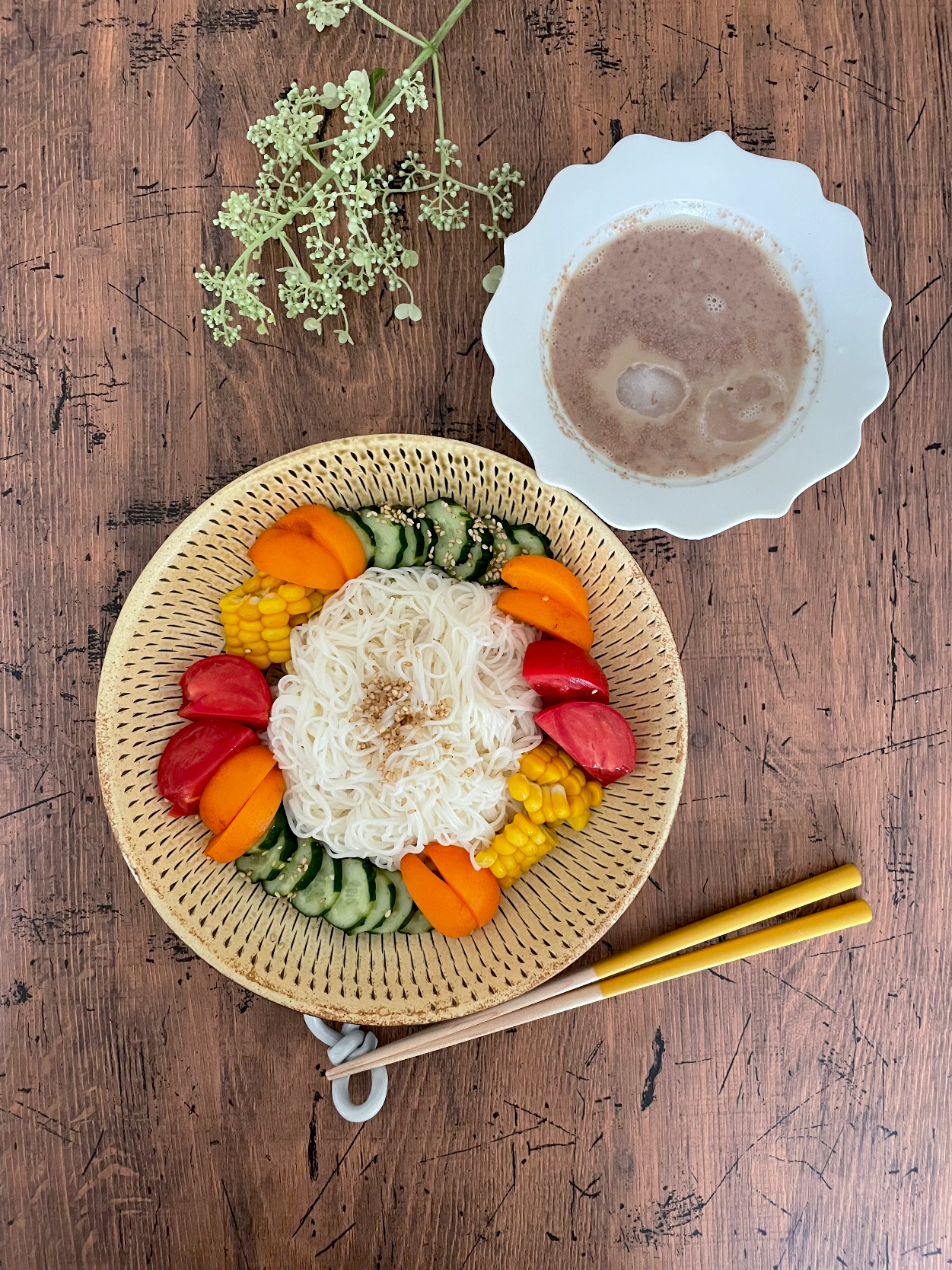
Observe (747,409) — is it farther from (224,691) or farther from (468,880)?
(224,691)

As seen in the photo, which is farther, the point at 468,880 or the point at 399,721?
the point at 399,721

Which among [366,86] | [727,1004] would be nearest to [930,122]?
[366,86]

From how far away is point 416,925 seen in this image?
219 cm

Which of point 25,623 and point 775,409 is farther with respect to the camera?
point 25,623

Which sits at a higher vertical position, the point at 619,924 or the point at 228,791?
the point at 228,791

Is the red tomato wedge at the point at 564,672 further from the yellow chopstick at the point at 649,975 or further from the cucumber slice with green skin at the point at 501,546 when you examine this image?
the yellow chopstick at the point at 649,975

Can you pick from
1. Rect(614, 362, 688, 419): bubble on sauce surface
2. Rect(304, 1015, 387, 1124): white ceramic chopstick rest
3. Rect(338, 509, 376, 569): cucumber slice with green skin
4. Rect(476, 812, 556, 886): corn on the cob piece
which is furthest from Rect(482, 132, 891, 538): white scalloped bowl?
Rect(304, 1015, 387, 1124): white ceramic chopstick rest

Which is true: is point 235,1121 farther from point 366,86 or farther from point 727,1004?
point 366,86

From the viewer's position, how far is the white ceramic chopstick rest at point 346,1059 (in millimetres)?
2164

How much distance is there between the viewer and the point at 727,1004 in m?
2.25

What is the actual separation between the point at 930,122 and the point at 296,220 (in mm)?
1556

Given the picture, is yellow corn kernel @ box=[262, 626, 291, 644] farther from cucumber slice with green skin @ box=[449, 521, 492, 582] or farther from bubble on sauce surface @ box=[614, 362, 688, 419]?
bubble on sauce surface @ box=[614, 362, 688, 419]

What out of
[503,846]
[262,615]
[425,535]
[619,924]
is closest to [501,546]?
[425,535]

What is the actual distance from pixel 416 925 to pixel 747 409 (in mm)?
1432
